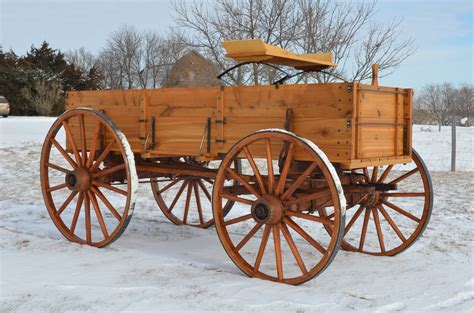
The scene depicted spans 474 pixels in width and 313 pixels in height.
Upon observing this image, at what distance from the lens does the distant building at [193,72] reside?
13.0 metres

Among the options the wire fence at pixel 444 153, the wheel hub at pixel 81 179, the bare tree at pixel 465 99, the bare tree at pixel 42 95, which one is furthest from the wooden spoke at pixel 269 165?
the bare tree at pixel 465 99

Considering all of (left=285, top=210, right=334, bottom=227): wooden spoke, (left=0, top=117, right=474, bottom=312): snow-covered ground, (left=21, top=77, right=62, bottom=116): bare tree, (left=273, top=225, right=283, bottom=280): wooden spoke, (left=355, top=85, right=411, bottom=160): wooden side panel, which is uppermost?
(left=21, top=77, right=62, bottom=116): bare tree

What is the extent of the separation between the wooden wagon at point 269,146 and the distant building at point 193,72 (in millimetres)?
7392

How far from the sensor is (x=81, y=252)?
4.94m

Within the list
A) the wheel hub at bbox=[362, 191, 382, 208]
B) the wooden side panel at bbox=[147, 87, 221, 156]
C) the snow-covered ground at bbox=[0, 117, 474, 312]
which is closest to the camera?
the snow-covered ground at bbox=[0, 117, 474, 312]

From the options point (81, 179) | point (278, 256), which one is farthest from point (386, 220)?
point (81, 179)

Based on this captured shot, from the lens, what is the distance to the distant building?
42.8 feet

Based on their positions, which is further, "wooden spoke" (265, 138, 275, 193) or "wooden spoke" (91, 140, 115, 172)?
"wooden spoke" (91, 140, 115, 172)

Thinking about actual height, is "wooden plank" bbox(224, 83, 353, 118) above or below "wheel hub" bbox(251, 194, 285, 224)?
above

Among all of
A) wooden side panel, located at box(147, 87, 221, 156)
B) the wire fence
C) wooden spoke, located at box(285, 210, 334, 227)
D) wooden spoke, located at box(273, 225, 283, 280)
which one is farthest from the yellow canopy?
the wire fence

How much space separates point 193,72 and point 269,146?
54.4ft

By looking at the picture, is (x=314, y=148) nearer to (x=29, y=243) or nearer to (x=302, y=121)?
(x=302, y=121)

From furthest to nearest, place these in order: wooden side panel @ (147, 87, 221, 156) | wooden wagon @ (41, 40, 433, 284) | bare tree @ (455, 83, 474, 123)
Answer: bare tree @ (455, 83, 474, 123) → wooden side panel @ (147, 87, 221, 156) → wooden wagon @ (41, 40, 433, 284)

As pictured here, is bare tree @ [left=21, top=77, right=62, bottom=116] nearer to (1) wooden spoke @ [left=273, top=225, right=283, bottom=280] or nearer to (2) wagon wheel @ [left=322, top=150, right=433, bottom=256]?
(2) wagon wheel @ [left=322, top=150, right=433, bottom=256]
